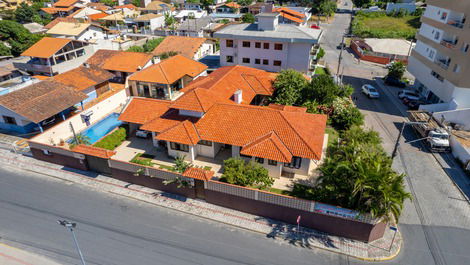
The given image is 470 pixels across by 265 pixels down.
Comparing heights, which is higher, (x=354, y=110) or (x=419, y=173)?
(x=354, y=110)

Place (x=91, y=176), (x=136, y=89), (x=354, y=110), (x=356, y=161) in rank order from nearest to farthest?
(x=356, y=161), (x=91, y=176), (x=354, y=110), (x=136, y=89)

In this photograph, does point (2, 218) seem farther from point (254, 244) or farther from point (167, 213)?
point (254, 244)

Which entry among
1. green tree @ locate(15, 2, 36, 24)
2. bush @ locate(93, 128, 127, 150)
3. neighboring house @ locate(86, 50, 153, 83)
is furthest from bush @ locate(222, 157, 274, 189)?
green tree @ locate(15, 2, 36, 24)

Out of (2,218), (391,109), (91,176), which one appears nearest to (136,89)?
(91,176)

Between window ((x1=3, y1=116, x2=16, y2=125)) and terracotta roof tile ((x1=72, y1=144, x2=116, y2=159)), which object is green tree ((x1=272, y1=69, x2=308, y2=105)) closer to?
terracotta roof tile ((x1=72, y1=144, x2=116, y2=159))

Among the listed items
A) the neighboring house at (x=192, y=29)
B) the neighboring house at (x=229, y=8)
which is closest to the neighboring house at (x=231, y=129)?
the neighboring house at (x=192, y=29)

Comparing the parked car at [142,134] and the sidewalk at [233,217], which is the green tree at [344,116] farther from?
the parked car at [142,134]

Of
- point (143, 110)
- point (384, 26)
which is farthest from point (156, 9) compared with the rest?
point (143, 110)
